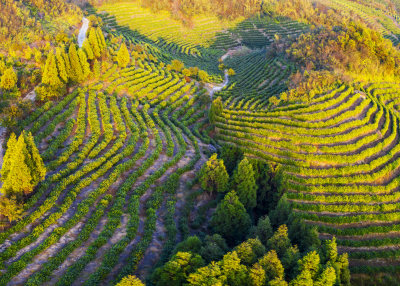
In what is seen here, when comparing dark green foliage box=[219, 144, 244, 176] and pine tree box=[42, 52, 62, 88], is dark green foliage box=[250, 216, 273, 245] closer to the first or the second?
dark green foliage box=[219, 144, 244, 176]

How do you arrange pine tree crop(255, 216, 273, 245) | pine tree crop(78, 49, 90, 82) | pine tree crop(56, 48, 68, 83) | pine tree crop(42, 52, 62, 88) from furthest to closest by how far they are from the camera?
pine tree crop(78, 49, 90, 82), pine tree crop(56, 48, 68, 83), pine tree crop(42, 52, 62, 88), pine tree crop(255, 216, 273, 245)

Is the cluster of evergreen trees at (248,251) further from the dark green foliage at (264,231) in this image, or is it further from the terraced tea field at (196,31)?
the terraced tea field at (196,31)

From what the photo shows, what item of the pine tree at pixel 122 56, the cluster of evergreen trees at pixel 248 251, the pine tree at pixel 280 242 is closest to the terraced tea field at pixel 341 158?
the cluster of evergreen trees at pixel 248 251

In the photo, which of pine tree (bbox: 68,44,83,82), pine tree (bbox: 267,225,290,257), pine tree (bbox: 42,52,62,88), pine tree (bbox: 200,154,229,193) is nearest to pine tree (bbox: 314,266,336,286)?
pine tree (bbox: 267,225,290,257)

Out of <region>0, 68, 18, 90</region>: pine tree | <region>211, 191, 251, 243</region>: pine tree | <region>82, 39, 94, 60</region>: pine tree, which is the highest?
<region>82, 39, 94, 60</region>: pine tree

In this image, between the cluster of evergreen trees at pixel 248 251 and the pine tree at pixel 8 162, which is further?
the pine tree at pixel 8 162

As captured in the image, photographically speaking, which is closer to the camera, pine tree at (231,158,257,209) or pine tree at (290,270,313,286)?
pine tree at (290,270,313,286)

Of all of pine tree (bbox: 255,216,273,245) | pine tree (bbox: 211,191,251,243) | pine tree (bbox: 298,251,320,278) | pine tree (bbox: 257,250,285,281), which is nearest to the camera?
pine tree (bbox: 257,250,285,281)
